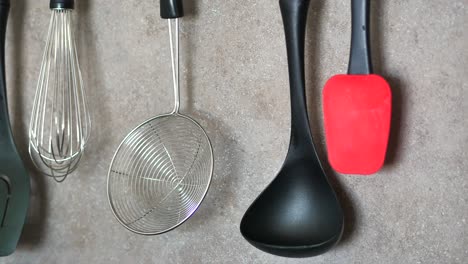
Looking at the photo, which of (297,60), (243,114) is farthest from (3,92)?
(297,60)

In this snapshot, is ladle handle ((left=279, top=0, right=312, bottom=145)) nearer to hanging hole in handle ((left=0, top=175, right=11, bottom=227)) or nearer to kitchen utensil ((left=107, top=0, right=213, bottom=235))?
kitchen utensil ((left=107, top=0, right=213, bottom=235))

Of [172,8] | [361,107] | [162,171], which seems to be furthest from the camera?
[162,171]

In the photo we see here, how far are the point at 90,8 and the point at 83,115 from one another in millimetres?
184

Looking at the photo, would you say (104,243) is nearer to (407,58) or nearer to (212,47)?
(212,47)

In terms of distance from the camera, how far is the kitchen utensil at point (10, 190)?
110cm

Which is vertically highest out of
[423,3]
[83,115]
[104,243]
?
[423,3]

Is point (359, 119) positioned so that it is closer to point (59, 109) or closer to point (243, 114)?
point (243, 114)

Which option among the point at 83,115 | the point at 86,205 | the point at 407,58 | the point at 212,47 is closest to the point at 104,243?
the point at 86,205

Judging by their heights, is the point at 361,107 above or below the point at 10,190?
above

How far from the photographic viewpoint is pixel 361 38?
835 millimetres

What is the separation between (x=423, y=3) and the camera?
0.88 meters

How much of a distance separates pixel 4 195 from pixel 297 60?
1.86ft

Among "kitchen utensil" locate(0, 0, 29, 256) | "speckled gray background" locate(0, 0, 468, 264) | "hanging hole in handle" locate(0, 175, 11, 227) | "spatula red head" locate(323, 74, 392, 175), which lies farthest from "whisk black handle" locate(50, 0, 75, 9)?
"spatula red head" locate(323, 74, 392, 175)

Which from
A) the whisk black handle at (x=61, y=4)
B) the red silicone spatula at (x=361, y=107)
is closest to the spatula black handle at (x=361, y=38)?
the red silicone spatula at (x=361, y=107)
